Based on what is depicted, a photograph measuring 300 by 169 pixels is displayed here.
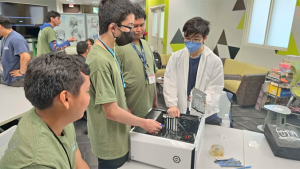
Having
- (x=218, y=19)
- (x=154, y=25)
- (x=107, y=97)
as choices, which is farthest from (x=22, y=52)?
(x=154, y=25)

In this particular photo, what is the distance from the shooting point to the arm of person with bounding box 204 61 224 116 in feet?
5.15

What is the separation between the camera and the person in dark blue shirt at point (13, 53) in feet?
7.39

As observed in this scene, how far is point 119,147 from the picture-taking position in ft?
3.42

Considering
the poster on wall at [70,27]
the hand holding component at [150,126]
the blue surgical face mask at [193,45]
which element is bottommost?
the hand holding component at [150,126]

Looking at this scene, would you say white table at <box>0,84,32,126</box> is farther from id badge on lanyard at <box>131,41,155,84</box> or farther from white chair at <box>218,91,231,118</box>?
white chair at <box>218,91,231,118</box>

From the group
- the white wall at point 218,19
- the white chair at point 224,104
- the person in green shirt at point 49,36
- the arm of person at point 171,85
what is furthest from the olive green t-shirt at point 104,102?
the white wall at point 218,19

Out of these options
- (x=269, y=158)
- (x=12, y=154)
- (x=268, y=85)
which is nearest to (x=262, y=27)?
(x=268, y=85)

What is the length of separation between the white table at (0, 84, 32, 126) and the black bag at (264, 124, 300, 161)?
2019 millimetres

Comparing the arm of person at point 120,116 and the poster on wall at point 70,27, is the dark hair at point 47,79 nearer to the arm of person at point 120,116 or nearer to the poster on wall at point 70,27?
the arm of person at point 120,116

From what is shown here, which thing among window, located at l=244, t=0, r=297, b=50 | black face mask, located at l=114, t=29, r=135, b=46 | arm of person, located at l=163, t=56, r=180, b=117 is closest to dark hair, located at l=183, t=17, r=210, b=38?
arm of person, located at l=163, t=56, r=180, b=117

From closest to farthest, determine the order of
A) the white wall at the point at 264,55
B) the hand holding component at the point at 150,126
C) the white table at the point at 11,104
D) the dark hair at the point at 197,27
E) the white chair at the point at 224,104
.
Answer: the hand holding component at the point at 150,126 → the dark hair at the point at 197,27 → the white table at the point at 11,104 → the white chair at the point at 224,104 → the white wall at the point at 264,55

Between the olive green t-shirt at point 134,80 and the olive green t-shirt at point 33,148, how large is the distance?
82 centimetres

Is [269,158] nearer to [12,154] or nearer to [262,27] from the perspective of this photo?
[12,154]

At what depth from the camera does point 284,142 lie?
1.21 meters
